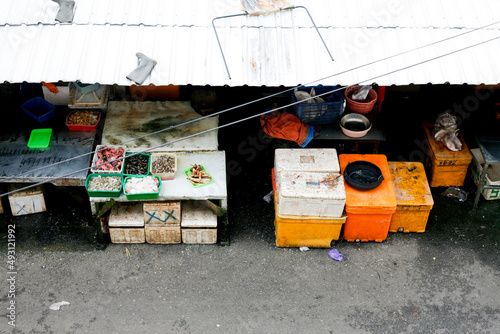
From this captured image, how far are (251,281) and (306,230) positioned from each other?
1112 millimetres

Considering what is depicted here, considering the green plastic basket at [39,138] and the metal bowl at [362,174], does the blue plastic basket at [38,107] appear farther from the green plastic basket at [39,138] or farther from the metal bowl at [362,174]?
the metal bowl at [362,174]

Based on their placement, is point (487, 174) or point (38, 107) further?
point (38, 107)

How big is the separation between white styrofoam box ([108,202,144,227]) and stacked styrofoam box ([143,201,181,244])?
0.43ft

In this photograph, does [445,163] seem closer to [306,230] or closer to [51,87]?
[306,230]

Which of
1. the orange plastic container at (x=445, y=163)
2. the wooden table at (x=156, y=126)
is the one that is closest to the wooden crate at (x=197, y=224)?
the wooden table at (x=156, y=126)

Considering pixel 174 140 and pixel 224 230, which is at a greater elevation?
pixel 174 140

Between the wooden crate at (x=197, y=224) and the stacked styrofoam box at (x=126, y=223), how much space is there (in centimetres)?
65

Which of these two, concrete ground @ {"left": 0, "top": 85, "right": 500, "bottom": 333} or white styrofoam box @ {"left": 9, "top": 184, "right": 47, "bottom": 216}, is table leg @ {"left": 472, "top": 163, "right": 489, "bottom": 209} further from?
white styrofoam box @ {"left": 9, "top": 184, "right": 47, "bottom": 216}

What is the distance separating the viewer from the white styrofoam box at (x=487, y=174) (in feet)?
27.1

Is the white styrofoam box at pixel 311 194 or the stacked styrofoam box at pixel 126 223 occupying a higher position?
the white styrofoam box at pixel 311 194

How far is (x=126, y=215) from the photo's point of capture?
7684mm

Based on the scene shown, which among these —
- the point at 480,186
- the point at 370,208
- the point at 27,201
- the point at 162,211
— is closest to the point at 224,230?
the point at 162,211

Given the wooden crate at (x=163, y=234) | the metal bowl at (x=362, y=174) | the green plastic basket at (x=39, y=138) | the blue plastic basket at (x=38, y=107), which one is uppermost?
the blue plastic basket at (x=38, y=107)

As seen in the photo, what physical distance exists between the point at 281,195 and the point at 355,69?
6.72ft
